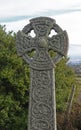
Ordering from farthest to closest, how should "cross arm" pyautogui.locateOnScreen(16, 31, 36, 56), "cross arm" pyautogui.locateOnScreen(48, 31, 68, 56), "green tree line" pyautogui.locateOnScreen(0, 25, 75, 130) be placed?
"green tree line" pyautogui.locateOnScreen(0, 25, 75, 130) → "cross arm" pyautogui.locateOnScreen(16, 31, 36, 56) → "cross arm" pyautogui.locateOnScreen(48, 31, 68, 56)

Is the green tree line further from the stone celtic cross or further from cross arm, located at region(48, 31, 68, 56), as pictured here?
cross arm, located at region(48, 31, 68, 56)

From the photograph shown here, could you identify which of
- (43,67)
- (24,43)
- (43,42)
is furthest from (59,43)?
(24,43)

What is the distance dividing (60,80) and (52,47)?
1193cm

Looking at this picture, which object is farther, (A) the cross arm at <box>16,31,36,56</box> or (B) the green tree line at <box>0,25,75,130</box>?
(B) the green tree line at <box>0,25,75,130</box>

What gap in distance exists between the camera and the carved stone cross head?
558 inches

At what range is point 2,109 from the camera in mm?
22828

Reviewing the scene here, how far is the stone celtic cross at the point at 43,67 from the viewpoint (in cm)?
1423

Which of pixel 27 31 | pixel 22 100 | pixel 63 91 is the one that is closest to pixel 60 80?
pixel 63 91

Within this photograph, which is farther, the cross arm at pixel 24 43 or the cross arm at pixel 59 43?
the cross arm at pixel 24 43

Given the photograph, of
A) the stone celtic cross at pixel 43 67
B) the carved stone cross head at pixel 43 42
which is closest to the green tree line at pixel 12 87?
the stone celtic cross at pixel 43 67

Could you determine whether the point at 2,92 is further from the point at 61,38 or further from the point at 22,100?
the point at 61,38

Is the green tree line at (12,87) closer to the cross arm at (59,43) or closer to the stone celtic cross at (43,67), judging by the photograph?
the stone celtic cross at (43,67)

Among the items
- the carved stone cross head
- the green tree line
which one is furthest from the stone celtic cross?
the green tree line

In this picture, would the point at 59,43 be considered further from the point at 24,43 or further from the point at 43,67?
the point at 24,43
